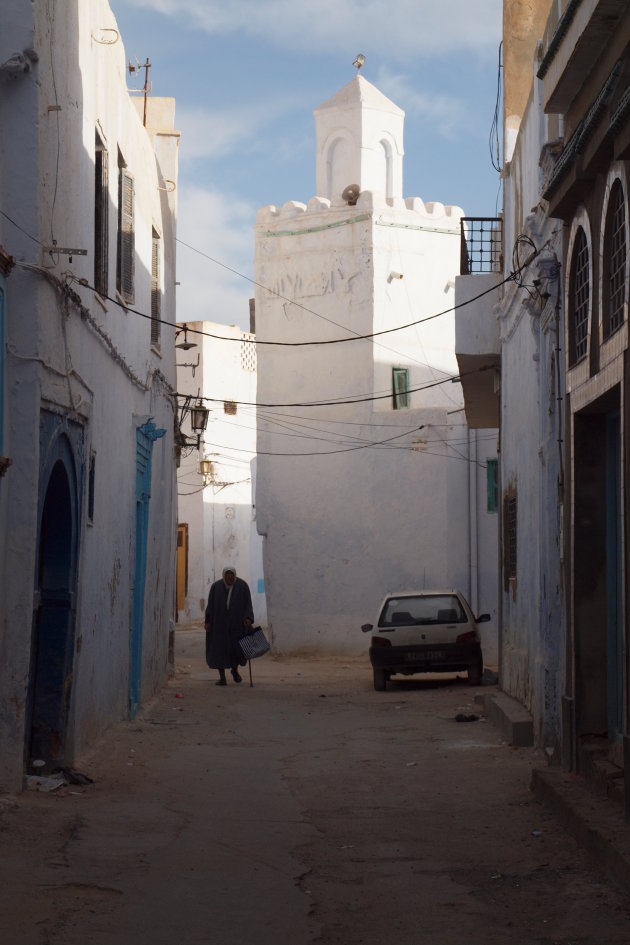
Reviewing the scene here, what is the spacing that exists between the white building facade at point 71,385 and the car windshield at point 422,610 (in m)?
4.41

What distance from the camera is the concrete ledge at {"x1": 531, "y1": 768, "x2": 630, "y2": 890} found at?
244 inches

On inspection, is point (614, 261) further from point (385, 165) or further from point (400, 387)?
point (385, 165)

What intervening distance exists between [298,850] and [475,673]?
37.3 ft

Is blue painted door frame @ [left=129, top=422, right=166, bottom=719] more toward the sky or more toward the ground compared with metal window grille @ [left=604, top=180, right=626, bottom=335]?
more toward the ground

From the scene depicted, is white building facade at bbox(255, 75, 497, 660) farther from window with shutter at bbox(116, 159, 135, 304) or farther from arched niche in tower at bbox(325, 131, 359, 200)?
window with shutter at bbox(116, 159, 135, 304)

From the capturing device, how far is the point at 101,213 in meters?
11.9

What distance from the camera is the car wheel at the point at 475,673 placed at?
59.7ft

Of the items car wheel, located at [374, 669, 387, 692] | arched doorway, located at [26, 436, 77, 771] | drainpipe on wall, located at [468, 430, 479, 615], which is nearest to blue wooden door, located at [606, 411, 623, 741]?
Answer: arched doorway, located at [26, 436, 77, 771]

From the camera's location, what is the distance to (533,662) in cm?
1210

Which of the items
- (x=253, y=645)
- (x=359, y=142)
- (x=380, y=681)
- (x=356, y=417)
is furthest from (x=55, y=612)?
(x=359, y=142)

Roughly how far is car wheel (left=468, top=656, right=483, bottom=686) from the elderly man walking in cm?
328

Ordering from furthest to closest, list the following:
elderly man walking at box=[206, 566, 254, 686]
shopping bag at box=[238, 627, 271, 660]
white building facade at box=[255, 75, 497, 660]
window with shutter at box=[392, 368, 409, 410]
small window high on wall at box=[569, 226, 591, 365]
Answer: window with shutter at box=[392, 368, 409, 410] < white building facade at box=[255, 75, 497, 660] < elderly man walking at box=[206, 566, 254, 686] < shopping bag at box=[238, 627, 271, 660] < small window high on wall at box=[569, 226, 591, 365]

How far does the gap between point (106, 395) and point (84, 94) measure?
264 cm

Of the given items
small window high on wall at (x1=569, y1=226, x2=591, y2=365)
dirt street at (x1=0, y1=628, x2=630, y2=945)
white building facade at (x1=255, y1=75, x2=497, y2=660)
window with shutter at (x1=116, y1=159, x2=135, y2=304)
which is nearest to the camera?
dirt street at (x1=0, y1=628, x2=630, y2=945)
